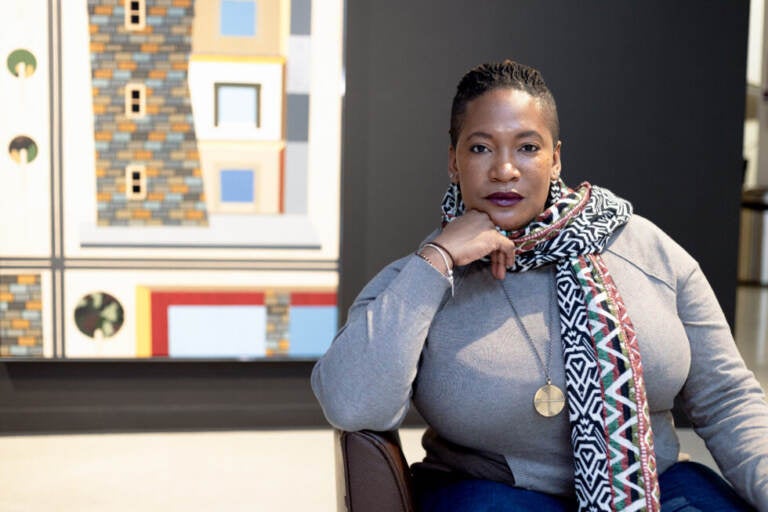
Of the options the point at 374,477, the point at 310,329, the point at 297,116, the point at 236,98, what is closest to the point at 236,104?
the point at 236,98

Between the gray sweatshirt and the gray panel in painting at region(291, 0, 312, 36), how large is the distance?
7.69 ft

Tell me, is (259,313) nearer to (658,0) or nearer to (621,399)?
(658,0)

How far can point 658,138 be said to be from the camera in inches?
162

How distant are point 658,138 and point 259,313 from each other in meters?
1.99

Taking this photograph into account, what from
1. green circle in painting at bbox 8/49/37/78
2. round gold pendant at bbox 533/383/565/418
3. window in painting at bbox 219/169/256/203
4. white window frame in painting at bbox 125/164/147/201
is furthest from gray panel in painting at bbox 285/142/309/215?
round gold pendant at bbox 533/383/565/418

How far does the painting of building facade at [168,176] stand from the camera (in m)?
3.78

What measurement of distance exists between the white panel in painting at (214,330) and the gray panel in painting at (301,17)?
1.22 m

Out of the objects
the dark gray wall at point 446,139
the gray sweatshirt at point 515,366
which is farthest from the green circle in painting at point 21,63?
the gray sweatshirt at point 515,366

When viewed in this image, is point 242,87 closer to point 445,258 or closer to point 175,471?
point 175,471

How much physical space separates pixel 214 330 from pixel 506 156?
2524mm

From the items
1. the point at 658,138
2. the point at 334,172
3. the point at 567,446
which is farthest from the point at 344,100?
the point at 567,446

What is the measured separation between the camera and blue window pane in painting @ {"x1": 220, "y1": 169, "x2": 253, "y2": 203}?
3875mm

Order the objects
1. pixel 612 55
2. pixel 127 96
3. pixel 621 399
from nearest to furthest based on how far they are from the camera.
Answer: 1. pixel 621 399
2. pixel 127 96
3. pixel 612 55

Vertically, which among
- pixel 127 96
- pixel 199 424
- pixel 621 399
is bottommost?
pixel 199 424
